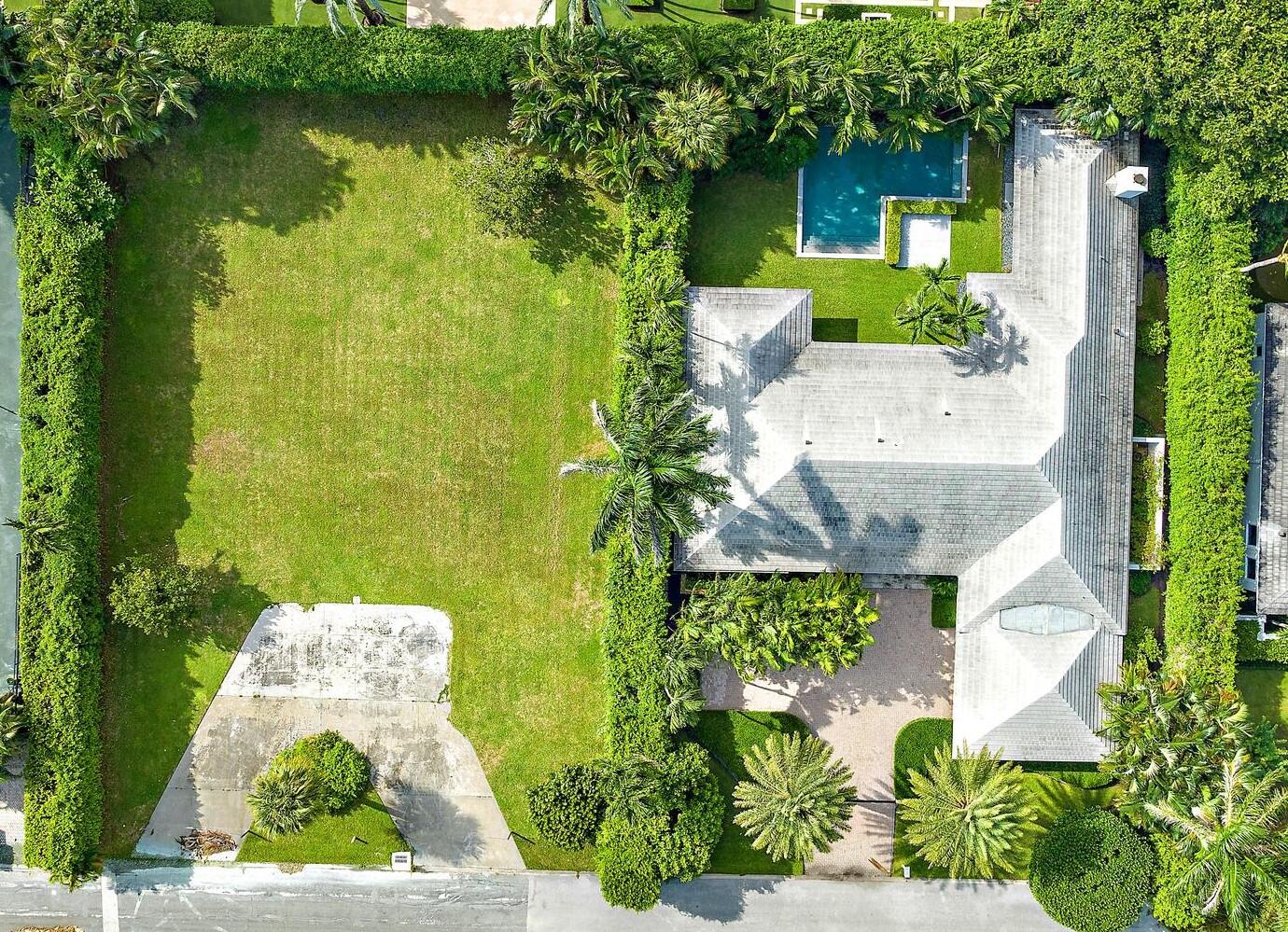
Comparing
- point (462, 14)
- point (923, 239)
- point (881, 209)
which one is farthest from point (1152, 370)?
point (462, 14)

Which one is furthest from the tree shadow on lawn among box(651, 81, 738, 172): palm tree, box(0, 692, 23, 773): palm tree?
box(651, 81, 738, 172): palm tree

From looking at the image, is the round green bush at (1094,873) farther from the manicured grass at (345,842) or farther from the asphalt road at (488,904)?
the manicured grass at (345,842)

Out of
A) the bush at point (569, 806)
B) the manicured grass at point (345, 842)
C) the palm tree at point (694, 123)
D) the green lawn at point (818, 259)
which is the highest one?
the palm tree at point (694, 123)

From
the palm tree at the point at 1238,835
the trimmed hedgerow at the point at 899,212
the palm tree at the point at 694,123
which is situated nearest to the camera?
the palm tree at the point at 1238,835

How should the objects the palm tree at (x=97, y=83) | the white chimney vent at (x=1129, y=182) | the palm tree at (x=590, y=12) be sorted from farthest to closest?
the white chimney vent at (x=1129, y=182) < the palm tree at (x=97, y=83) < the palm tree at (x=590, y=12)

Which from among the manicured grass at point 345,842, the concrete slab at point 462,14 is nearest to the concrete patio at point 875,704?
the manicured grass at point 345,842

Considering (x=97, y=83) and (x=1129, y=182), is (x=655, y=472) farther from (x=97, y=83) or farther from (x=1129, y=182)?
(x=97, y=83)

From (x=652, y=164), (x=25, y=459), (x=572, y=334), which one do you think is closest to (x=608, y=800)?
(x=572, y=334)
